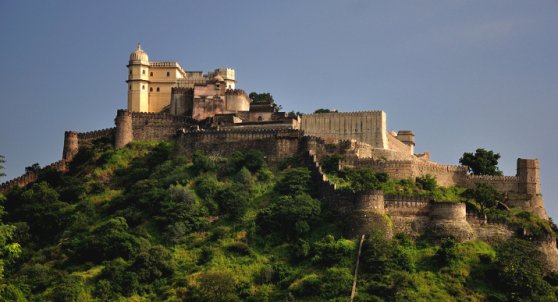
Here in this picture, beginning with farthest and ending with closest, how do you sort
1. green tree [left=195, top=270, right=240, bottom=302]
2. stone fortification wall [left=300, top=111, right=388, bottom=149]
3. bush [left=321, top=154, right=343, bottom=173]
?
1. stone fortification wall [left=300, top=111, right=388, bottom=149]
2. bush [left=321, top=154, right=343, bottom=173]
3. green tree [left=195, top=270, right=240, bottom=302]

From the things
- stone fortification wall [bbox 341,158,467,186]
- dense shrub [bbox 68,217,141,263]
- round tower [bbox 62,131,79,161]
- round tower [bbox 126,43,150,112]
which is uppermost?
round tower [bbox 126,43,150,112]

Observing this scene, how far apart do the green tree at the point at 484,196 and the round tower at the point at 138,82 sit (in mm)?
27186

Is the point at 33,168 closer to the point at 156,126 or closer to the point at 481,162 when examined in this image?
the point at 156,126

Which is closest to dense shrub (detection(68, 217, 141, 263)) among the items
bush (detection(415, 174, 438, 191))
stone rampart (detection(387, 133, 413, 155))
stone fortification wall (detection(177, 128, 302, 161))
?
stone fortification wall (detection(177, 128, 302, 161))

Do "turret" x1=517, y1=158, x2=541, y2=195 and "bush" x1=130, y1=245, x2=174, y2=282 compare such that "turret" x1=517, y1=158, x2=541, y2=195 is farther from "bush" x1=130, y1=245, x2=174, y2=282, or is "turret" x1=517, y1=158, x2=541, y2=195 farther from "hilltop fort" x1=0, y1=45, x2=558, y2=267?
"bush" x1=130, y1=245, x2=174, y2=282

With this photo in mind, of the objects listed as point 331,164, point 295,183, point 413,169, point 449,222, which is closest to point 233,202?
point 295,183

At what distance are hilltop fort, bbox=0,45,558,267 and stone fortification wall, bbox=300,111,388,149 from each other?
0.07 m

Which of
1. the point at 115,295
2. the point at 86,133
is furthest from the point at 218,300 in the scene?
the point at 86,133

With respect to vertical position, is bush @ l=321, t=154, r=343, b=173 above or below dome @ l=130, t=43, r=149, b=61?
below

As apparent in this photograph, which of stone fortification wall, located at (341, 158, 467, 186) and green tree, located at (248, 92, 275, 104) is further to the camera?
green tree, located at (248, 92, 275, 104)

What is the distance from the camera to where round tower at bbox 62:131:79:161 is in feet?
247


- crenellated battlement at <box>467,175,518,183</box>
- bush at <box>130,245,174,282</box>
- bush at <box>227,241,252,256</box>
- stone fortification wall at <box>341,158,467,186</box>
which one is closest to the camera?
bush at <box>130,245,174,282</box>

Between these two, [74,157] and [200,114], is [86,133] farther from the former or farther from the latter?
[200,114]

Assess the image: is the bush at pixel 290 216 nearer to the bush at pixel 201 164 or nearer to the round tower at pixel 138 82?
the bush at pixel 201 164
